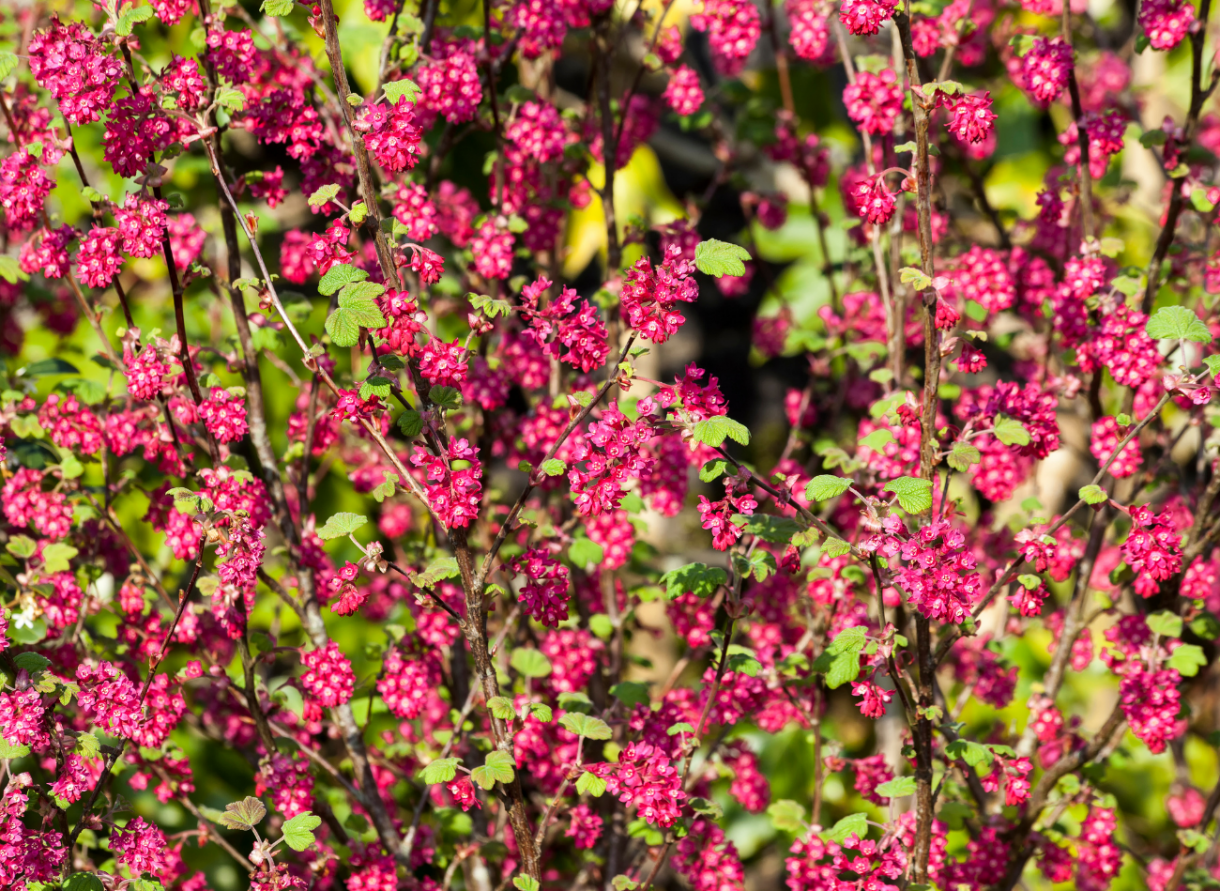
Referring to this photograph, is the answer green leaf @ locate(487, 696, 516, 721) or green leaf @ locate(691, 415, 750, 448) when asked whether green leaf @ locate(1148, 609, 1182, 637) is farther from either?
green leaf @ locate(487, 696, 516, 721)

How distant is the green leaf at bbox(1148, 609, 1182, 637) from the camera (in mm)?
2666

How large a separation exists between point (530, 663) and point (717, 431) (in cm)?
110

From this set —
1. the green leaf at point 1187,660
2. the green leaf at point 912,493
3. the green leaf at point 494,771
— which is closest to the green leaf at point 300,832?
the green leaf at point 494,771

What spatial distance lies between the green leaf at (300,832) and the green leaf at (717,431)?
102 centimetres

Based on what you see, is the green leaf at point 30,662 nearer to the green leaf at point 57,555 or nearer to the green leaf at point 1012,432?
the green leaf at point 57,555

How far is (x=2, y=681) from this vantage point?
197cm

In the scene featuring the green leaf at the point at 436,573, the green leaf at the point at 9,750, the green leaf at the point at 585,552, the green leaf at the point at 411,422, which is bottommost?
the green leaf at the point at 9,750

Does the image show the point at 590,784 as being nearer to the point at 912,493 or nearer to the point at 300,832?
the point at 300,832

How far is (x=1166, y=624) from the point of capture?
106 inches

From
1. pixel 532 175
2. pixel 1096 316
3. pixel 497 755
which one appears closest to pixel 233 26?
pixel 532 175

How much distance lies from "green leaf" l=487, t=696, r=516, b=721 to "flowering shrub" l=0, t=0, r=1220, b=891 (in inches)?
3.2

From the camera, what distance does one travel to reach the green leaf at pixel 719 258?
6.18 ft

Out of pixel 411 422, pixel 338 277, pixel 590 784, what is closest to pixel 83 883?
pixel 590 784

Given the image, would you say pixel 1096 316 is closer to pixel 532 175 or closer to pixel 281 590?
pixel 532 175
